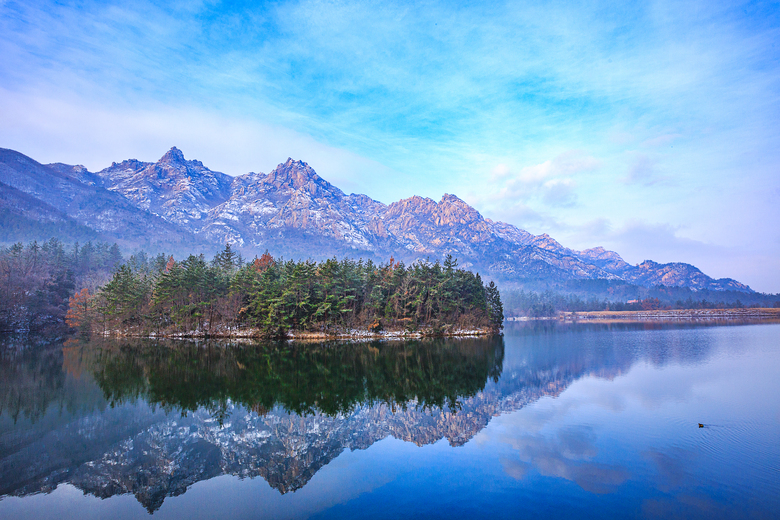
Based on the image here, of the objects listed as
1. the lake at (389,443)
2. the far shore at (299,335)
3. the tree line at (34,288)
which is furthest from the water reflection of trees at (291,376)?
the tree line at (34,288)

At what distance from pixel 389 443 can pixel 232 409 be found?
10.2 meters

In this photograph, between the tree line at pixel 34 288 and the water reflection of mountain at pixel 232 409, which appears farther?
the tree line at pixel 34 288

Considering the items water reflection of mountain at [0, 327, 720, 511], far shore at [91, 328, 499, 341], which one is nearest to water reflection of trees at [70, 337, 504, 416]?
water reflection of mountain at [0, 327, 720, 511]

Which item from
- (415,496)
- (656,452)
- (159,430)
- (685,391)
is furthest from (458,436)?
(685,391)

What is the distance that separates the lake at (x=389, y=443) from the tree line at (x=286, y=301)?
31.2m

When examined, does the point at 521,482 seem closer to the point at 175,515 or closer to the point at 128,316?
the point at 175,515

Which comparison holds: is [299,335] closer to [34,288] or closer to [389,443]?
[389,443]

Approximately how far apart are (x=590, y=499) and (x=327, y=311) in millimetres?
57198

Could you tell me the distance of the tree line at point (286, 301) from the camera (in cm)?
6412

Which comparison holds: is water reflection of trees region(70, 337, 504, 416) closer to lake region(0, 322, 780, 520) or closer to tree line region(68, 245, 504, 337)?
lake region(0, 322, 780, 520)

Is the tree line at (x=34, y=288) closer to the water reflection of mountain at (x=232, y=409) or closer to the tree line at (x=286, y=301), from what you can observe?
the tree line at (x=286, y=301)

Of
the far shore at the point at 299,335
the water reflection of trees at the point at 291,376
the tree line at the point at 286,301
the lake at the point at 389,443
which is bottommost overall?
the far shore at the point at 299,335

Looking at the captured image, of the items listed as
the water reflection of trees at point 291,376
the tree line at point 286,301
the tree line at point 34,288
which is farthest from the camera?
the tree line at point 34,288

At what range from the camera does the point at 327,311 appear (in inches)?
2594
